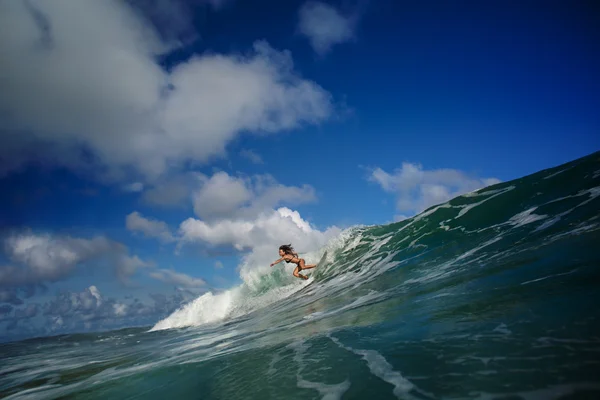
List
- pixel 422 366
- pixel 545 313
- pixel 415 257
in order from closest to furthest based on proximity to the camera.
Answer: pixel 422 366 < pixel 545 313 < pixel 415 257

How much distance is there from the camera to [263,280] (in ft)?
74.5

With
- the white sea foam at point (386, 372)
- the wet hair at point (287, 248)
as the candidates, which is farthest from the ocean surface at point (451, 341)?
the wet hair at point (287, 248)

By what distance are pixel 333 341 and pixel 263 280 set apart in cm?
1854

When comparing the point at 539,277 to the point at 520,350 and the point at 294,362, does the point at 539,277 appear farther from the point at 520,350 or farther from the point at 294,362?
the point at 294,362

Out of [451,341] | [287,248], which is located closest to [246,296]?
[287,248]

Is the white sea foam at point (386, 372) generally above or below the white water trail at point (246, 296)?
below

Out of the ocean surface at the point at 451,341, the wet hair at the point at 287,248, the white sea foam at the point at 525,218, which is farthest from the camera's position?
the wet hair at the point at 287,248

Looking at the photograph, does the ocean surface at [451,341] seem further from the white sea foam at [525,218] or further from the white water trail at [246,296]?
the white water trail at [246,296]

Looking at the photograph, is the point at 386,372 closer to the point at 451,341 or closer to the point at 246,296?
the point at 451,341

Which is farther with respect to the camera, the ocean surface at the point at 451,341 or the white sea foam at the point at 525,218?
the white sea foam at the point at 525,218

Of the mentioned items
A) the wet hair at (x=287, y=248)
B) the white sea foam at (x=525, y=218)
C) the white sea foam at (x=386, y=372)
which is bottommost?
the white sea foam at (x=386, y=372)

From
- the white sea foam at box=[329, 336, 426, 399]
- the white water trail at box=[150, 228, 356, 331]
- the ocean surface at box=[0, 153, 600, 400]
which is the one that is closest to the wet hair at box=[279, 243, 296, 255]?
the white water trail at box=[150, 228, 356, 331]

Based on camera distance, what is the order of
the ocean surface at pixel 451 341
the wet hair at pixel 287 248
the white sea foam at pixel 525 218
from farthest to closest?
the wet hair at pixel 287 248
the white sea foam at pixel 525 218
the ocean surface at pixel 451 341

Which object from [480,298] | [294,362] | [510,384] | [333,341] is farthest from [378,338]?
[510,384]
